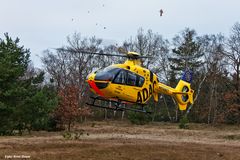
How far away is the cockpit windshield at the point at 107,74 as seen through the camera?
1656 centimetres

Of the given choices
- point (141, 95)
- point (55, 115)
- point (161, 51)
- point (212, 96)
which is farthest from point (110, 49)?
point (141, 95)

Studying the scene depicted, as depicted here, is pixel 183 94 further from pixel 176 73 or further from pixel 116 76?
pixel 176 73

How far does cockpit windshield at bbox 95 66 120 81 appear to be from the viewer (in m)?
16.6

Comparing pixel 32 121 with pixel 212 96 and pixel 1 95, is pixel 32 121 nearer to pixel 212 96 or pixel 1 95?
pixel 1 95

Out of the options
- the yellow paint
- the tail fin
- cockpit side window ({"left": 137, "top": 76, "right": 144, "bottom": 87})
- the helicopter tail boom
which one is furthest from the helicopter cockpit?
the tail fin

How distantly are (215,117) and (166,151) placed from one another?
32.1m

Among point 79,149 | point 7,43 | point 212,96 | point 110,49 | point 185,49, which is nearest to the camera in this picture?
point 79,149

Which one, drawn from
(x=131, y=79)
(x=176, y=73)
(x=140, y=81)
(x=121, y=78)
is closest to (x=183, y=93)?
(x=140, y=81)

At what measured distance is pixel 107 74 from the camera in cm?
1662

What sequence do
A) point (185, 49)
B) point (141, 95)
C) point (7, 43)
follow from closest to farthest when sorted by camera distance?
point (141, 95) < point (7, 43) < point (185, 49)

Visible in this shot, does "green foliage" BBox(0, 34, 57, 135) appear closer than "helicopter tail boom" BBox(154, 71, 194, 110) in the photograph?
No

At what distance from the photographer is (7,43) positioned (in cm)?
2909

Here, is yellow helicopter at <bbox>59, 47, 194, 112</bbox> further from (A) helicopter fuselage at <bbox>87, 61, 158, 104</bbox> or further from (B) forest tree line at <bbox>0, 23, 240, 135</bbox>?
(B) forest tree line at <bbox>0, 23, 240, 135</bbox>

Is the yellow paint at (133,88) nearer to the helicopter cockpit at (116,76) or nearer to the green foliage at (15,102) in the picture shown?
the helicopter cockpit at (116,76)
